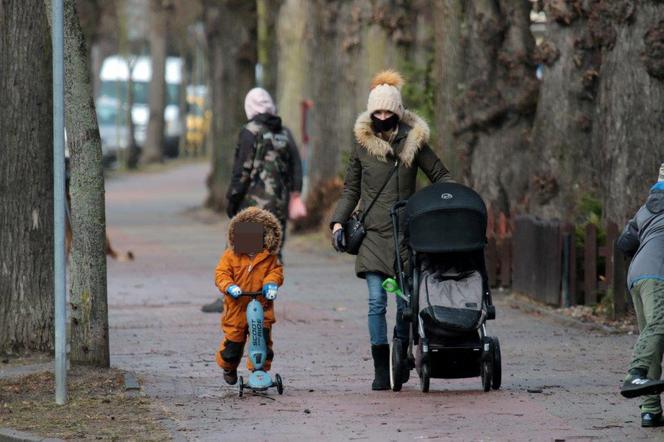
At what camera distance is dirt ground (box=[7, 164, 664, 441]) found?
9070 millimetres

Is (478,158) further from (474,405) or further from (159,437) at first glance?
(159,437)

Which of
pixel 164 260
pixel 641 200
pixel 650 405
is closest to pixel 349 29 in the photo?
pixel 164 260

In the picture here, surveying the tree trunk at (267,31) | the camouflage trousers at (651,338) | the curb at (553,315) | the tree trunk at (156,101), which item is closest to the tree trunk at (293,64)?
the tree trunk at (267,31)

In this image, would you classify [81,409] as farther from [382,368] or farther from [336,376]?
[336,376]

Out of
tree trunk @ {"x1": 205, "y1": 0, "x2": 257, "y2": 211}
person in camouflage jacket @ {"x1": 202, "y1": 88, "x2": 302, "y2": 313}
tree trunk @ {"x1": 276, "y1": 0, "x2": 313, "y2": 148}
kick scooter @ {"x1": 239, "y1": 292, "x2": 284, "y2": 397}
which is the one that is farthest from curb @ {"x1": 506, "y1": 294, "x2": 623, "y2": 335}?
tree trunk @ {"x1": 205, "y1": 0, "x2": 257, "y2": 211}

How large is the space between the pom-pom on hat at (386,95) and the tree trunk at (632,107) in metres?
4.63

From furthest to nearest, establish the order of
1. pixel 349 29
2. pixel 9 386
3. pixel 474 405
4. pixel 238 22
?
pixel 238 22 < pixel 349 29 < pixel 9 386 < pixel 474 405

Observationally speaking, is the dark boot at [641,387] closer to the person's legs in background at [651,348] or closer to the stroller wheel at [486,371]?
the person's legs in background at [651,348]

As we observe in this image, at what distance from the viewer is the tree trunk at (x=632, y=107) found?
585 inches

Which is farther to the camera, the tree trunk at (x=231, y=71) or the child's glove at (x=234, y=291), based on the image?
the tree trunk at (x=231, y=71)

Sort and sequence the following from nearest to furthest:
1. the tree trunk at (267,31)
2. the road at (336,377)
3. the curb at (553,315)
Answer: the road at (336,377), the curb at (553,315), the tree trunk at (267,31)

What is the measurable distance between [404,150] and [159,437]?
2.85m

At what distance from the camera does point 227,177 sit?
32.1m

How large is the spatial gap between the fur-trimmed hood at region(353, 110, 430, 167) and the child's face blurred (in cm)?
98
